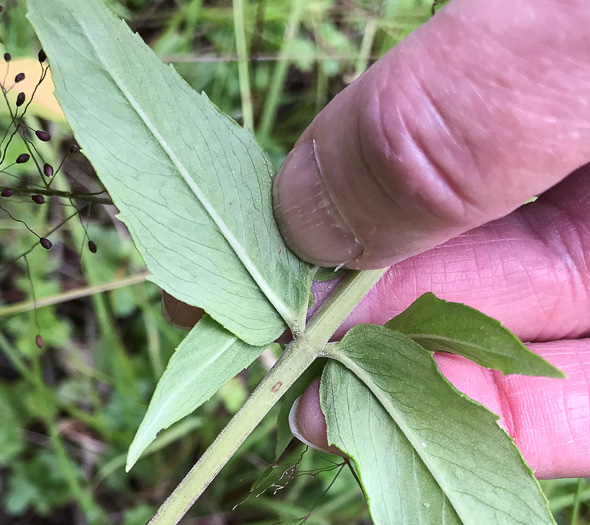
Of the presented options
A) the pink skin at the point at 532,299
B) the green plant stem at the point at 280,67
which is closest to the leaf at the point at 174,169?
the pink skin at the point at 532,299

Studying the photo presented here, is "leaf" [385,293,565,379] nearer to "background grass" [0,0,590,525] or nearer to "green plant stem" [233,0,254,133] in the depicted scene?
"background grass" [0,0,590,525]

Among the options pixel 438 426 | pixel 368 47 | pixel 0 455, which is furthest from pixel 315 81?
pixel 0 455

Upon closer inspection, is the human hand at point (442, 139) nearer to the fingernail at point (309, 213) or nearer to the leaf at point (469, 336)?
the fingernail at point (309, 213)

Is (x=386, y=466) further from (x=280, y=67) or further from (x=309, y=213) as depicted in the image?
(x=280, y=67)

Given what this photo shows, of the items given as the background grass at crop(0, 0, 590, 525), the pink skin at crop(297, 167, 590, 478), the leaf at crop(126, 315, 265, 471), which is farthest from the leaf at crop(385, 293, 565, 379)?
the background grass at crop(0, 0, 590, 525)

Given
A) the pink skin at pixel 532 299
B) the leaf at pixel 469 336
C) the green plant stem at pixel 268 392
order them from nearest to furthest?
the leaf at pixel 469 336 → the green plant stem at pixel 268 392 → the pink skin at pixel 532 299

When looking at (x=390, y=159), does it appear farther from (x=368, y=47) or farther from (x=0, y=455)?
(x=0, y=455)

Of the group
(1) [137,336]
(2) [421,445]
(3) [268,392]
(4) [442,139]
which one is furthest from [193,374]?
(1) [137,336]
